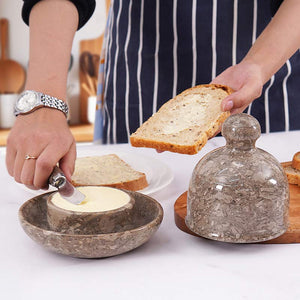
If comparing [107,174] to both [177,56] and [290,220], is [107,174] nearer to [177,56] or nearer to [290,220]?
[290,220]

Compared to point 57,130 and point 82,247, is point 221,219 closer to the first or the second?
point 82,247

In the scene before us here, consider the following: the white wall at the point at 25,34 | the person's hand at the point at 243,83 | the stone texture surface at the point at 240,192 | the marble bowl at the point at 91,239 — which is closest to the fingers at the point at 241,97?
the person's hand at the point at 243,83

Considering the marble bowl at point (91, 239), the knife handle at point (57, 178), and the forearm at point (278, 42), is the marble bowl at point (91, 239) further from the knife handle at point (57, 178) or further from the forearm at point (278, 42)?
the forearm at point (278, 42)

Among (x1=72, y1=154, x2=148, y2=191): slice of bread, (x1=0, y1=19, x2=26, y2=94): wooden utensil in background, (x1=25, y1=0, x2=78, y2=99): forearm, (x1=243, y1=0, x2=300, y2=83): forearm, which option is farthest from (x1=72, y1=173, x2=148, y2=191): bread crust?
(x1=0, y1=19, x2=26, y2=94): wooden utensil in background

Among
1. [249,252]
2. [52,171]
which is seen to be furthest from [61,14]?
[249,252]

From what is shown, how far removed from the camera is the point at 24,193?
1239mm

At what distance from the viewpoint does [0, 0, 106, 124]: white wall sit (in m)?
3.10

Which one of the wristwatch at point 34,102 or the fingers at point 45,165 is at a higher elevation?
the wristwatch at point 34,102

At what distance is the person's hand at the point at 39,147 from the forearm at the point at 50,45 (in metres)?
0.09

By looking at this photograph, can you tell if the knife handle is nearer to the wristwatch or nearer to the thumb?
the wristwatch

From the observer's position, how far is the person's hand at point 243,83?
1303 mm

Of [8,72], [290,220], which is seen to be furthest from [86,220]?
[8,72]

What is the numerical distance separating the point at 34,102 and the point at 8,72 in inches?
80.3

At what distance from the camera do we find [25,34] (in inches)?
123
